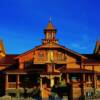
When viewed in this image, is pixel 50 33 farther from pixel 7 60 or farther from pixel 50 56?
pixel 50 56

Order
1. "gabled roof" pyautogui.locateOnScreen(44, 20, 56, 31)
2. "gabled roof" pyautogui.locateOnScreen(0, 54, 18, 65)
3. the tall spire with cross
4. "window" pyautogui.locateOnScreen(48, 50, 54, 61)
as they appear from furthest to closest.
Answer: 1. "gabled roof" pyautogui.locateOnScreen(44, 20, 56, 31)
2. the tall spire with cross
3. "gabled roof" pyautogui.locateOnScreen(0, 54, 18, 65)
4. "window" pyautogui.locateOnScreen(48, 50, 54, 61)

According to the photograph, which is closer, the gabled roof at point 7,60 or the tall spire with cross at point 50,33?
the gabled roof at point 7,60

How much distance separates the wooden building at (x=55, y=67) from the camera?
62.1 metres

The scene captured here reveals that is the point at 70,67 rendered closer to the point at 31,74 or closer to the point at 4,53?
the point at 31,74

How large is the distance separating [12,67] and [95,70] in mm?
15242

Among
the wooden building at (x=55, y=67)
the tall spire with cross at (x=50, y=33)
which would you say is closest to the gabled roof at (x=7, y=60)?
the wooden building at (x=55, y=67)

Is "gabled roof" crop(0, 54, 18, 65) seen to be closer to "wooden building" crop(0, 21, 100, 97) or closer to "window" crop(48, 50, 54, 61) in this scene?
"wooden building" crop(0, 21, 100, 97)

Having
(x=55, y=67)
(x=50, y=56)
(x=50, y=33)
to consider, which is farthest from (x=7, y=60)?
(x=50, y=33)

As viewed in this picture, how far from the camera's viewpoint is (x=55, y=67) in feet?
217

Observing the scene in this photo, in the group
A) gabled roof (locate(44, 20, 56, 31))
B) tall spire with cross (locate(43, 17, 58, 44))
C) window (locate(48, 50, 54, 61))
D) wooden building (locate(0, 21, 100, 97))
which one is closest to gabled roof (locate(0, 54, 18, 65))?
wooden building (locate(0, 21, 100, 97))

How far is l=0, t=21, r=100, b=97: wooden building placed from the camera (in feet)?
204

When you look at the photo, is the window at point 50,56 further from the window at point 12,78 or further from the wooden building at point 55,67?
the window at point 12,78

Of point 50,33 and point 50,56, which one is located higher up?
point 50,33

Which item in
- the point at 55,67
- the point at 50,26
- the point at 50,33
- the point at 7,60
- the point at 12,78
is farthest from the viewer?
the point at 50,26
